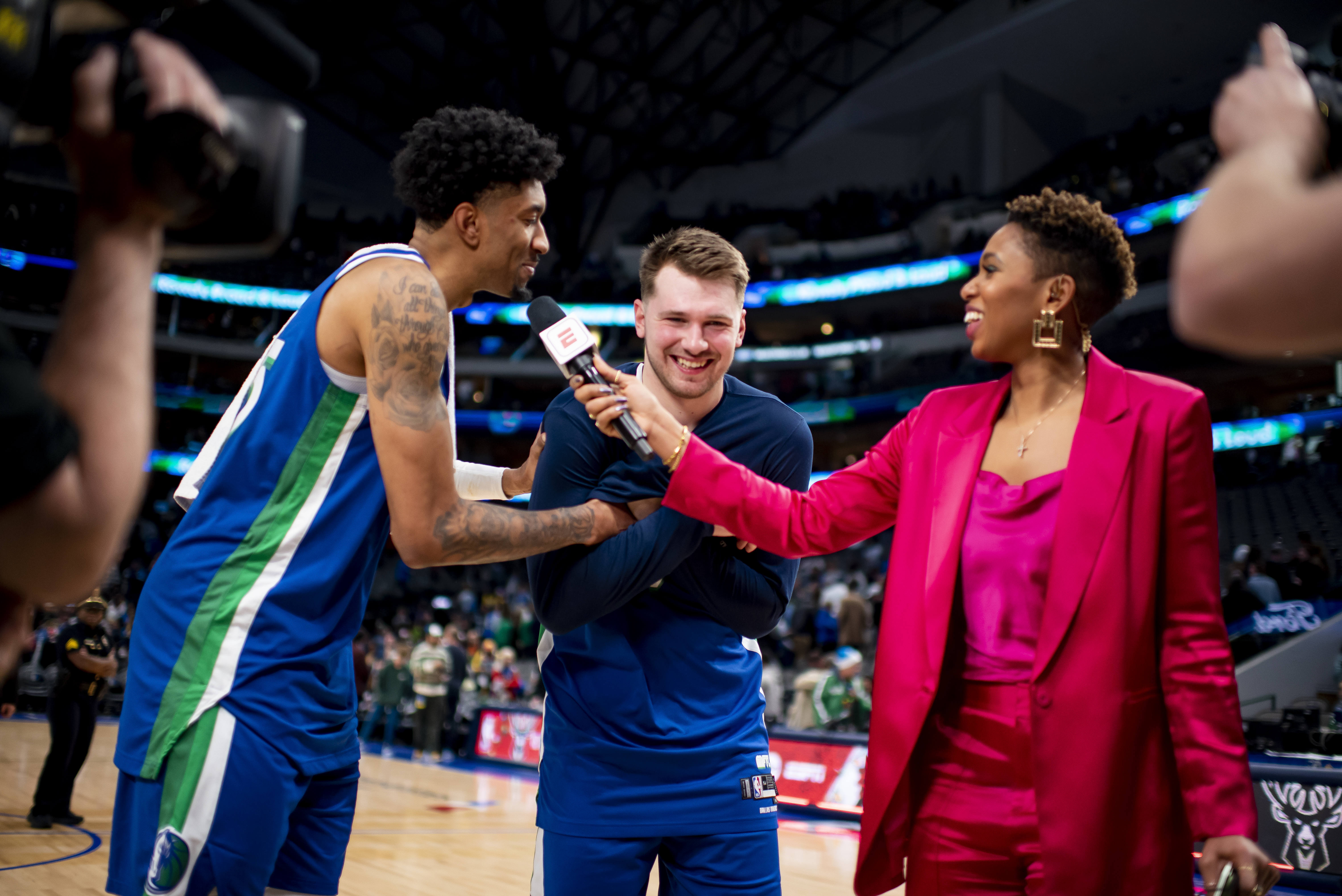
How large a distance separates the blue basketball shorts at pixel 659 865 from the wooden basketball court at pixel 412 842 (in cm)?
401

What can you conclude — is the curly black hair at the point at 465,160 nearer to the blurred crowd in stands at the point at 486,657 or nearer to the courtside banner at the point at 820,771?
the blurred crowd in stands at the point at 486,657

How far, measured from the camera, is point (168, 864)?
73.3 inches

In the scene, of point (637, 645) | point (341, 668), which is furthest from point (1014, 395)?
point (341, 668)

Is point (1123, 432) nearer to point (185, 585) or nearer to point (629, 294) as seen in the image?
point (185, 585)

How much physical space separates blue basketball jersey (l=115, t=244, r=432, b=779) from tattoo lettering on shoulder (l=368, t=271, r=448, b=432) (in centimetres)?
12

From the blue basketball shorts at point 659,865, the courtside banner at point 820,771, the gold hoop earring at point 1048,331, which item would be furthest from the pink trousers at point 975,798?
the courtside banner at point 820,771

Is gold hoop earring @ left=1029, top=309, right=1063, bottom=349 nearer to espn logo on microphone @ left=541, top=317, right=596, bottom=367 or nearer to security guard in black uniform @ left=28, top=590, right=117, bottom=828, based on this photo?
espn logo on microphone @ left=541, top=317, right=596, bottom=367

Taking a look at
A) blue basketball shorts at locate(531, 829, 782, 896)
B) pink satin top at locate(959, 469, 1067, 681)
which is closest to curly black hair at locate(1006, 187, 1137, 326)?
pink satin top at locate(959, 469, 1067, 681)

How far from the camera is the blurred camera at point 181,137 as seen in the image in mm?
1021

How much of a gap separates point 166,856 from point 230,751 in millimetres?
221

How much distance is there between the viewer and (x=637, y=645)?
2373mm

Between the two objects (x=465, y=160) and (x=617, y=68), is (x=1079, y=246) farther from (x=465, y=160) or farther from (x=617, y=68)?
(x=617, y=68)

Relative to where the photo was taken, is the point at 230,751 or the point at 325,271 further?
the point at 325,271

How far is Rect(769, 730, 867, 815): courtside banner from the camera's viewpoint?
9.32 metres
